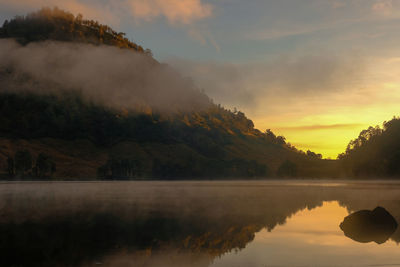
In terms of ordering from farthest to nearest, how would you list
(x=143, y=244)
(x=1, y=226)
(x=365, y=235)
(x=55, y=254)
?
(x=1, y=226) → (x=365, y=235) → (x=143, y=244) → (x=55, y=254)

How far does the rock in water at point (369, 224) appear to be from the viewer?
32.7m

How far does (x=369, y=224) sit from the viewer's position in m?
34.2

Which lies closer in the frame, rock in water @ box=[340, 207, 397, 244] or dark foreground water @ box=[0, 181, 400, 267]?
dark foreground water @ box=[0, 181, 400, 267]

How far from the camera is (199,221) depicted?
3972 centimetres

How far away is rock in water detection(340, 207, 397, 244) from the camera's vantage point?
32719 millimetres

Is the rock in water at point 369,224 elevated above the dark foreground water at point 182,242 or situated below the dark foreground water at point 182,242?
above

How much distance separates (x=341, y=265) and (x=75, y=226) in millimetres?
23401

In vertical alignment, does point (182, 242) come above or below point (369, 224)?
below

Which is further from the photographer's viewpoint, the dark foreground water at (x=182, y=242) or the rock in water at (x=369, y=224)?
the rock in water at (x=369, y=224)

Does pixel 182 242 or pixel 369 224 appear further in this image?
pixel 369 224

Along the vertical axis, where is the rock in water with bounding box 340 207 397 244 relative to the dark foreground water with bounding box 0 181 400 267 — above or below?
above

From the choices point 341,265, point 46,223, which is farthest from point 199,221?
point 341,265

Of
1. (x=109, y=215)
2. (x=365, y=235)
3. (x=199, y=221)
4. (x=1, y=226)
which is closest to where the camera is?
(x=365, y=235)

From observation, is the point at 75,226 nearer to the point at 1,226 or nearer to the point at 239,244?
the point at 1,226
